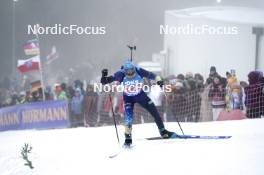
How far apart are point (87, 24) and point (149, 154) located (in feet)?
44.9

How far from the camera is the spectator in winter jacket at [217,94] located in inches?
492

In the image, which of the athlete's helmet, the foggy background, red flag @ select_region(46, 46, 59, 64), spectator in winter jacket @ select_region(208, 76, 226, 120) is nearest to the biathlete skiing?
the athlete's helmet

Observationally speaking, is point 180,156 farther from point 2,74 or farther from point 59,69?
point 2,74

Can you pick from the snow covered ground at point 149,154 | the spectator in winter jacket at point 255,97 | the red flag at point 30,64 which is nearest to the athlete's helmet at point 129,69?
the snow covered ground at point 149,154

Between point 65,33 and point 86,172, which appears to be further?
point 65,33

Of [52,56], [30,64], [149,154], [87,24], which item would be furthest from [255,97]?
[52,56]

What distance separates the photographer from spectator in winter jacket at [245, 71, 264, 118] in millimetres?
11758

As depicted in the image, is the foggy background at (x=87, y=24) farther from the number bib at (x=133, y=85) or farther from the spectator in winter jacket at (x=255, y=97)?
the number bib at (x=133, y=85)

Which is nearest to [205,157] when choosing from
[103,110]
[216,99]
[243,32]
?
[216,99]

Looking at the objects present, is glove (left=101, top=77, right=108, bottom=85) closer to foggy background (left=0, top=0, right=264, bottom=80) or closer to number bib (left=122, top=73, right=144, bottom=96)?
number bib (left=122, top=73, right=144, bottom=96)

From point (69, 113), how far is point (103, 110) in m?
0.99

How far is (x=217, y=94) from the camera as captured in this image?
41.0ft

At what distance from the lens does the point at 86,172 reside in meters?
7.65

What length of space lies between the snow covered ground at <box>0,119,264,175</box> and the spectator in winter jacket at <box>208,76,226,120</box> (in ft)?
2.74
